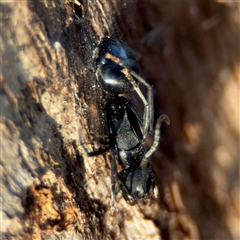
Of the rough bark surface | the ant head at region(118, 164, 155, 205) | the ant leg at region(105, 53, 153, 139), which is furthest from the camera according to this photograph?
the ant head at region(118, 164, 155, 205)

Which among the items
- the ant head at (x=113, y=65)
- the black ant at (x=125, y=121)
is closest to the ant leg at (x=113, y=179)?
the black ant at (x=125, y=121)

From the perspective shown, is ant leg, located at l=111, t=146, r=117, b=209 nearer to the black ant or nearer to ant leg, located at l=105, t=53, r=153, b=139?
the black ant

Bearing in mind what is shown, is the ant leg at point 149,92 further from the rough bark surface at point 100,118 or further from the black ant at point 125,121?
the rough bark surface at point 100,118

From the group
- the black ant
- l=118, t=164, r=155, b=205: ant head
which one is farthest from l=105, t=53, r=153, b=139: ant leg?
l=118, t=164, r=155, b=205: ant head

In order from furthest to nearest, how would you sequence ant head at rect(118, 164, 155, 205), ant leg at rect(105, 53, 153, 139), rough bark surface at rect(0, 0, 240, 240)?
ant head at rect(118, 164, 155, 205) < ant leg at rect(105, 53, 153, 139) < rough bark surface at rect(0, 0, 240, 240)

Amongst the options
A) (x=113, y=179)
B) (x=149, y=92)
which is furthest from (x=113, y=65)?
(x=113, y=179)

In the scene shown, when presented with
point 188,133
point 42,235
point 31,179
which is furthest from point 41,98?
point 188,133

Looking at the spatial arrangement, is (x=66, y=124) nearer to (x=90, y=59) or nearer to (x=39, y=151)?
(x=39, y=151)
